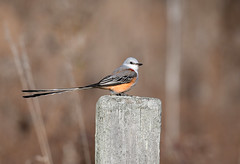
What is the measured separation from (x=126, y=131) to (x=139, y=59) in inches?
323

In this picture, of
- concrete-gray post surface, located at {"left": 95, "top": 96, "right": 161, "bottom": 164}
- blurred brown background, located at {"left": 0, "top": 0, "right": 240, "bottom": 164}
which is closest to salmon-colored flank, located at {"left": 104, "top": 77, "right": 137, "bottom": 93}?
concrete-gray post surface, located at {"left": 95, "top": 96, "right": 161, "bottom": 164}

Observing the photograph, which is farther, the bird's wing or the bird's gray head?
the bird's gray head

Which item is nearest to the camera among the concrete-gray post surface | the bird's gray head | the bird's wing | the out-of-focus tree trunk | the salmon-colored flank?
the concrete-gray post surface

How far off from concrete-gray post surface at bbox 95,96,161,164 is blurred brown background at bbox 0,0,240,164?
3.24 metres

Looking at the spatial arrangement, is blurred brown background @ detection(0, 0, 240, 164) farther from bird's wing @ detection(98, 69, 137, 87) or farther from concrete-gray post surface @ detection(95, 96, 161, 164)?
concrete-gray post surface @ detection(95, 96, 161, 164)

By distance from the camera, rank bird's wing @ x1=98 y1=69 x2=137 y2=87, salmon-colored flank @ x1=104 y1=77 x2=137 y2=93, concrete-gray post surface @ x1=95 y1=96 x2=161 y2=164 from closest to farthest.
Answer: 1. concrete-gray post surface @ x1=95 y1=96 x2=161 y2=164
2. bird's wing @ x1=98 y1=69 x2=137 y2=87
3. salmon-colored flank @ x1=104 y1=77 x2=137 y2=93

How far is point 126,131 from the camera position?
1904 mm

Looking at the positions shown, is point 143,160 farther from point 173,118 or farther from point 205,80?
point 205,80

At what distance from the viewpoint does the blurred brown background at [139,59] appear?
6441 millimetres

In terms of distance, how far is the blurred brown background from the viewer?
644 centimetres

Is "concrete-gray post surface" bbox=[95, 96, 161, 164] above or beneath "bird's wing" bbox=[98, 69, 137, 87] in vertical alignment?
beneath

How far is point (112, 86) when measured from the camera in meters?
3.12

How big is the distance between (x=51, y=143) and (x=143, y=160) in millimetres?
4602

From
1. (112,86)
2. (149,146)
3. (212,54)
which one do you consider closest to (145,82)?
(212,54)
